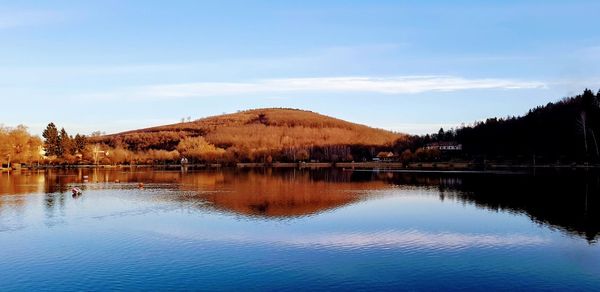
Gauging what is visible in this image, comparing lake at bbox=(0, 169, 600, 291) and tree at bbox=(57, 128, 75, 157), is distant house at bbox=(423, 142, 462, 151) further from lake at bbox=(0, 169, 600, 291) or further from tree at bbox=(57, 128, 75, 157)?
lake at bbox=(0, 169, 600, 291)

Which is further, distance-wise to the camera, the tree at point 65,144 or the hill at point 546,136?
the tree at point 65,144

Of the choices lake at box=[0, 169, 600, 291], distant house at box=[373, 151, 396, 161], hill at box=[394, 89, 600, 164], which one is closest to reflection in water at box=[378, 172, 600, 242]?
lake at box=[0, 169, 600, 291]

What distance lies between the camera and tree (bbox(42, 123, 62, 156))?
140 metres

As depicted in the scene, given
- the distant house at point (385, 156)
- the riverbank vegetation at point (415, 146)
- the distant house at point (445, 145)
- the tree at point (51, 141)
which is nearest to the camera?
the riverbank vegetation at point (415, 146)

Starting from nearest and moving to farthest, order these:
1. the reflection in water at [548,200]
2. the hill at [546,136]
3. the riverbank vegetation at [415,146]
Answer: the reflection in water at [548,200], the hill at [546,136], the riverbank vegetation at [415,146]

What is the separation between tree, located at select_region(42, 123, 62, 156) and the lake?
105 m

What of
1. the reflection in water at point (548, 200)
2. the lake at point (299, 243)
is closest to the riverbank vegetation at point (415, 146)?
the reflection in water at point (548, 200)

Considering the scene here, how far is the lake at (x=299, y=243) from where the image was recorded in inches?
712

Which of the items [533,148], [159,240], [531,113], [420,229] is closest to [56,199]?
[159,240]

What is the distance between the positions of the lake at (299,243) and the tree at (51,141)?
344 feet

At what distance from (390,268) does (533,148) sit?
86.9 metres

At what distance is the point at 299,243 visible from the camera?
24312 millimetres

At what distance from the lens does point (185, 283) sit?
17.7 metres

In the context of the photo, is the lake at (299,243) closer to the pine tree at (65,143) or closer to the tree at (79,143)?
the pine tree at (65,143)
